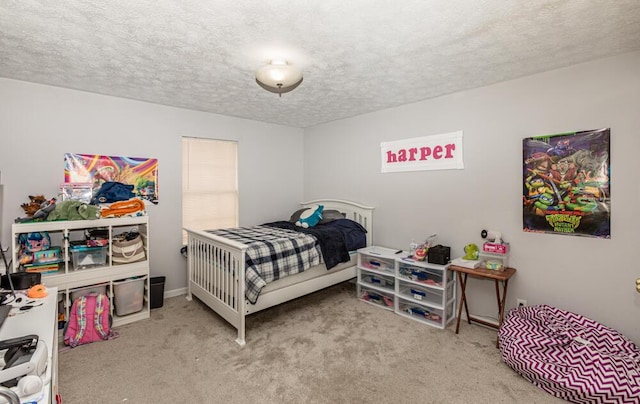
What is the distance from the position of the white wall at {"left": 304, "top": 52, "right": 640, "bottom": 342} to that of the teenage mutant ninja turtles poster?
62mm

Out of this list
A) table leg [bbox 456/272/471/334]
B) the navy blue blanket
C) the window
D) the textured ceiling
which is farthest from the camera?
the window

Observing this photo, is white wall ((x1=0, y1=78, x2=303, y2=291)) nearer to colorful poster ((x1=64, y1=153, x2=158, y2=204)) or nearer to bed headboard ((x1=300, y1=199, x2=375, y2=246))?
colorful poster ((x1=64, y1=153, x2=158, y2=204))

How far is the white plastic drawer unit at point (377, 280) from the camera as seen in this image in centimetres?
345

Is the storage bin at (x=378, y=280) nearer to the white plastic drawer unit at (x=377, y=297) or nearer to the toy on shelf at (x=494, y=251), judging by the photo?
the white plastic drawer unit at (x=377, y=297)

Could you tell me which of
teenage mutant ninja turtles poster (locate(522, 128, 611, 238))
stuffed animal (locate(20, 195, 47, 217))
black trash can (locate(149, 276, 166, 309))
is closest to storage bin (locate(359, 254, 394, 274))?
teenage mutant ninja turtles poster (locate(522, 128, 611, 238))

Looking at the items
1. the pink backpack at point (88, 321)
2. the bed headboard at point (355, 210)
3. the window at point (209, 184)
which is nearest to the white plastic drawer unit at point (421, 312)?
the bed headboard at point (355, 210)

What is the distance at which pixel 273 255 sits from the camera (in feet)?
9.52

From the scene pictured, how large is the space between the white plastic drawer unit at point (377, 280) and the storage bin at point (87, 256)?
2.78 meters

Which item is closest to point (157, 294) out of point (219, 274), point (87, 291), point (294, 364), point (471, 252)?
point (87, 291)

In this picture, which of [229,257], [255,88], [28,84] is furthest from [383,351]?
[28,84]

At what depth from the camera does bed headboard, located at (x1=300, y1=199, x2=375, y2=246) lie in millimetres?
4062

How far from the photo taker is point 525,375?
2.17 metres

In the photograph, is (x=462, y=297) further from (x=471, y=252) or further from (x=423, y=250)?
(x=423, y=250)

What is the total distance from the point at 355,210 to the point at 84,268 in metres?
3.12
